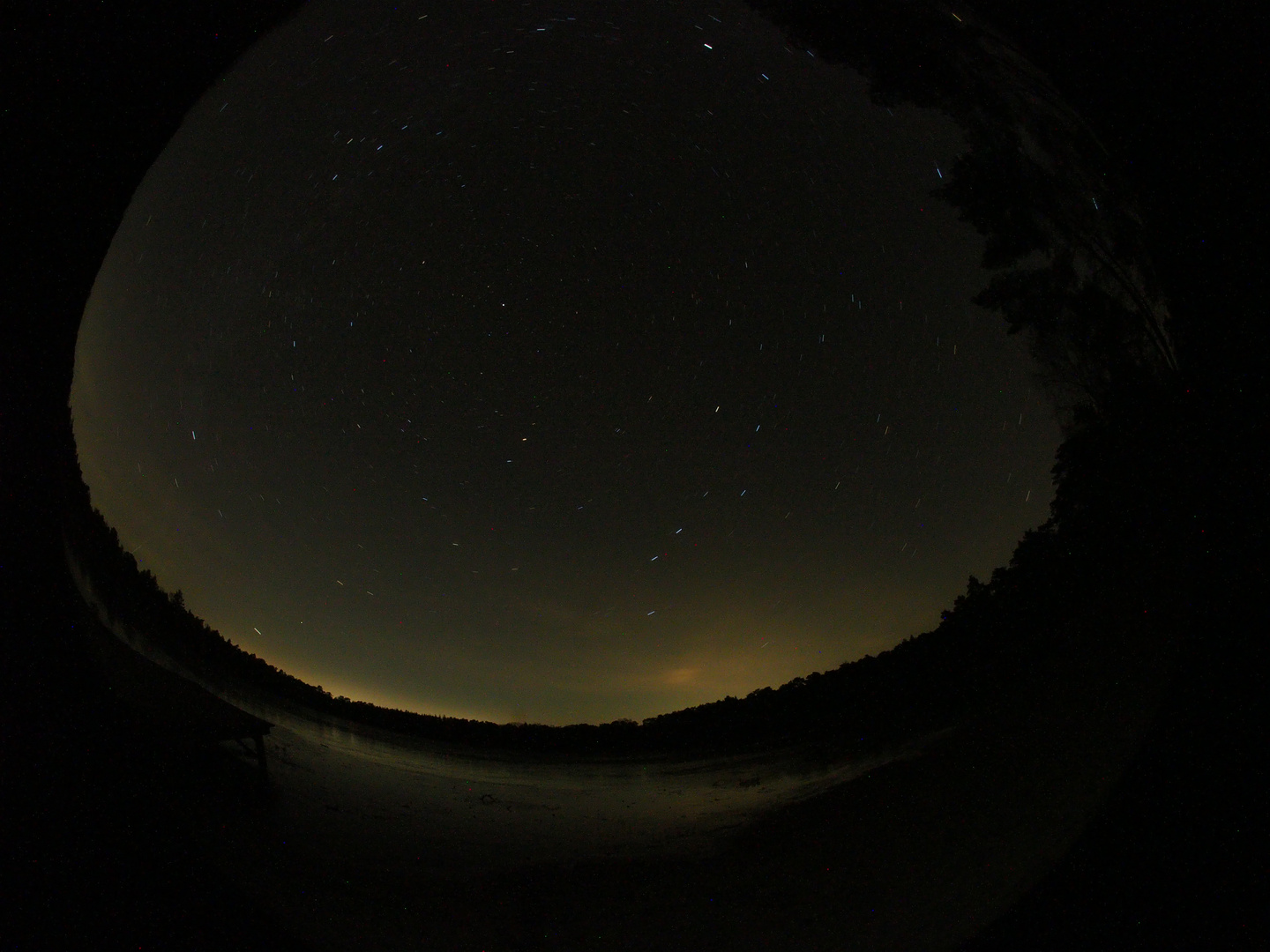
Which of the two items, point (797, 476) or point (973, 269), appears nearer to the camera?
point (973, 269)

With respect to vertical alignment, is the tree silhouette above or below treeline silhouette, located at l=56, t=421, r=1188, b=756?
above

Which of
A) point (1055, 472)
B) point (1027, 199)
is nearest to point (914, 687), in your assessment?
point (1055, 472)

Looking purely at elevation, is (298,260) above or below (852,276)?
above

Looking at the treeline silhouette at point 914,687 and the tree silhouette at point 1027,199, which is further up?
the tree silhouette at point 1027,199

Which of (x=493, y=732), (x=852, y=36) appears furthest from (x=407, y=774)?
(x=852, y=36)

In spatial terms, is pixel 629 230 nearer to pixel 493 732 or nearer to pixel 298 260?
pixel 298 260

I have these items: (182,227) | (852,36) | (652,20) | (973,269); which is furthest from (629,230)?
(182,227)

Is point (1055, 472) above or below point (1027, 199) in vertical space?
below

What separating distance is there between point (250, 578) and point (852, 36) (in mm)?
1656

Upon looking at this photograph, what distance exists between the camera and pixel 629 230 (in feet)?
6.66

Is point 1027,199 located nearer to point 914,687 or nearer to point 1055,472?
point 1055,472

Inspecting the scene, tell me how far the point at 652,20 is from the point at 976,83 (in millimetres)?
675

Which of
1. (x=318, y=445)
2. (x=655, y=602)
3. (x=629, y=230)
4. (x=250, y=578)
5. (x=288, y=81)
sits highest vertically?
(x=288, y=81)

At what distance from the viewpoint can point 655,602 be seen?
189cm
